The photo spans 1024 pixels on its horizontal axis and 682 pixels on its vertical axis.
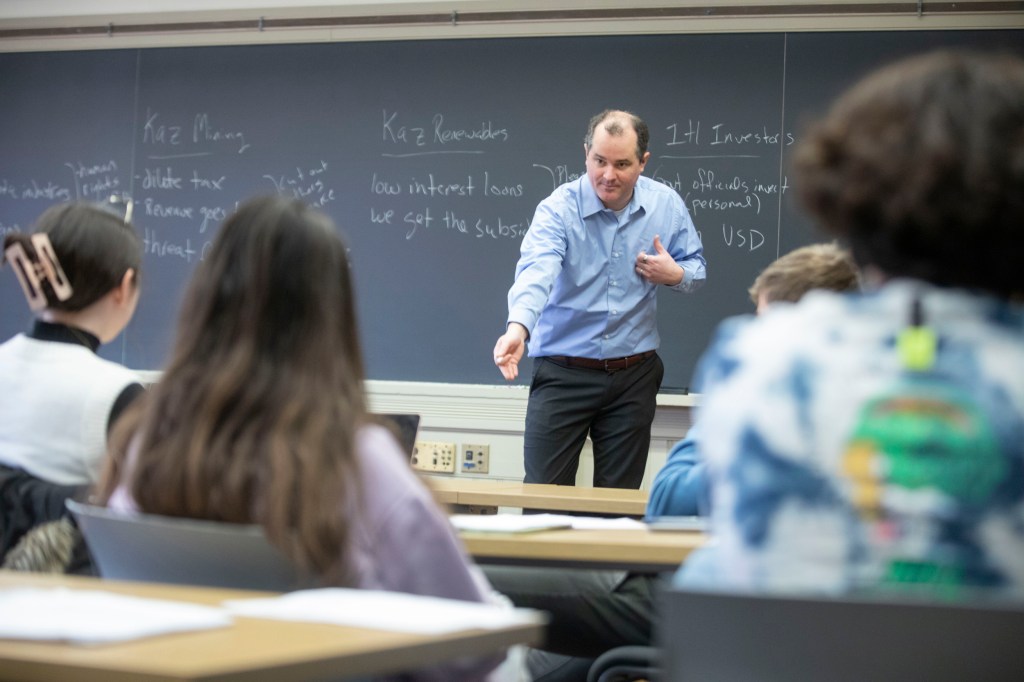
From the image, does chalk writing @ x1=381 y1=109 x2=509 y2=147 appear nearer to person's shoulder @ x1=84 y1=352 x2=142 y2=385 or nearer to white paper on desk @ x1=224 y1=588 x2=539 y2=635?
person's shoulder @ x1=84 y1=352 x2=142 y2=385

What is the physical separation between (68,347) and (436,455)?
10.7 ft

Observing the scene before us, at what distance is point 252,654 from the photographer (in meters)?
0.91

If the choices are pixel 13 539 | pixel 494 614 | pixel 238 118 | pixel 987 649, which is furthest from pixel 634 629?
pixel 238 118

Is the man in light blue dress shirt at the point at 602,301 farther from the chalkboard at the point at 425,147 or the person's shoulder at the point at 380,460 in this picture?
the person's shoulder at the point at 380,460

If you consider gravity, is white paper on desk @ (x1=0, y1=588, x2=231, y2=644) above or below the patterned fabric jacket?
below

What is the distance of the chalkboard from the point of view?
4.98 metres

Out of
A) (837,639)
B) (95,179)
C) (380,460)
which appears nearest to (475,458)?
(95,179)

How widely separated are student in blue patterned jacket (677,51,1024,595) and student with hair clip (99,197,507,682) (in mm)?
383

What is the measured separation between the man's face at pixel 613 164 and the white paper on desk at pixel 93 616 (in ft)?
10.8

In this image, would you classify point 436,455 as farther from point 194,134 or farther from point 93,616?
point 93,616

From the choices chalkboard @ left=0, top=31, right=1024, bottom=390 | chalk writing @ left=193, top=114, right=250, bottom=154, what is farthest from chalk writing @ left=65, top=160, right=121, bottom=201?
chalk writing @ left=193, top=114, right=250, bottom=154

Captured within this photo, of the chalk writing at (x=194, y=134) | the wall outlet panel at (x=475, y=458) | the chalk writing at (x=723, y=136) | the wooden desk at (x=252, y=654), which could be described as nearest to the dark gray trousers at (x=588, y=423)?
the wall outlet panel at (x=475, y=458)

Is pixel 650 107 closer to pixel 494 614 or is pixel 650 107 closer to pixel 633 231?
pixel 633 231

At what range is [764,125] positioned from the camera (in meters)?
4.99
